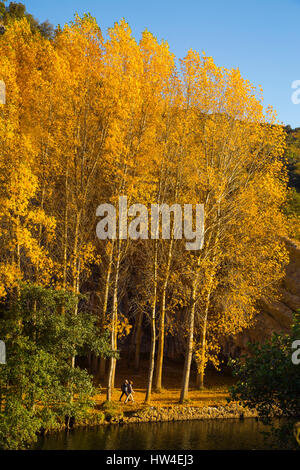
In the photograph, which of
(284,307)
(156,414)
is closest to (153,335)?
(156,414)

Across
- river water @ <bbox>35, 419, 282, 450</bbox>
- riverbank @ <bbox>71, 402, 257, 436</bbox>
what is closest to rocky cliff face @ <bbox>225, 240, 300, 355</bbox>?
riverbank @ <bbox>71, 402, 257, 436</bbox>

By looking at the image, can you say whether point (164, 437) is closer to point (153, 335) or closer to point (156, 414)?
point (156, 414)

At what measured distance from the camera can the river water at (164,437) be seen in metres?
18.3

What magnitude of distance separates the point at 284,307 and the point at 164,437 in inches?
539

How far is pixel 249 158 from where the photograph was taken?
26.7m

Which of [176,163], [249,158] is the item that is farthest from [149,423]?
[249,158]

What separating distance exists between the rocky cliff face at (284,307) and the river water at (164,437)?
870 cm

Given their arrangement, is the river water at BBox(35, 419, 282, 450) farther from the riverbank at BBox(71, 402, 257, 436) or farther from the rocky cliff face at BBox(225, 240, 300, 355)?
the rocky cliff face at BBox(225, 240, 300, 355)

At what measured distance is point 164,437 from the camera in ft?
65.5

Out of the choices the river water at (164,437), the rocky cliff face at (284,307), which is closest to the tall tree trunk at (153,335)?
→ the river water at (164,437)

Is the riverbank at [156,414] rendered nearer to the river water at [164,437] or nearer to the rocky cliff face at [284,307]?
the river water at [164,437]

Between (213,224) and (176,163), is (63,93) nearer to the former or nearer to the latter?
(176,163)

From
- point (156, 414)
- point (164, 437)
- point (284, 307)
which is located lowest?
point (156, 414)

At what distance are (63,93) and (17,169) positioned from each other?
6129 mm
